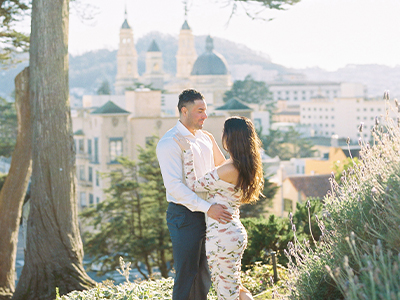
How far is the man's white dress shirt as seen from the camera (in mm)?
3807

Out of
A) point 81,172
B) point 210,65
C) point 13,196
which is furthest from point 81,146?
point 210,65

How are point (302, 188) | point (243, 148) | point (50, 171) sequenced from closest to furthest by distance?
point (243, 148), point (50, 171), point (302, 188)

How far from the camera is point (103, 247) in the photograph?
62.2 feet

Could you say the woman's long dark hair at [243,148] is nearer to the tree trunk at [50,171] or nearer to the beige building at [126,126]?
the tree trunk at [50,171]

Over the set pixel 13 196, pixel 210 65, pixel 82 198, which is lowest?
pixel 82 198

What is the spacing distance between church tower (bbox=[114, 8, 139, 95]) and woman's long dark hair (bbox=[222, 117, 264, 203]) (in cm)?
11738

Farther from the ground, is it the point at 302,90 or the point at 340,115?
the point at 302,90

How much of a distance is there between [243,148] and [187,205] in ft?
1.80

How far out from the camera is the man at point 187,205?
388cm

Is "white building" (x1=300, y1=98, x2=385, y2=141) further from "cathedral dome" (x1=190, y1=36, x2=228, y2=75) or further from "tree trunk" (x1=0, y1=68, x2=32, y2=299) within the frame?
"tree trunk" (x1=0, y1=68, x2=32, y2=299)

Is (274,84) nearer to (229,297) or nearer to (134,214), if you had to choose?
(134,214)

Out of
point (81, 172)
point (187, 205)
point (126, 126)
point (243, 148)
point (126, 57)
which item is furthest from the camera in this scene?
point (126, 57)

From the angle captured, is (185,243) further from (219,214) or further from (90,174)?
(90,174)

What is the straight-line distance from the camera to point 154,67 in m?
128
